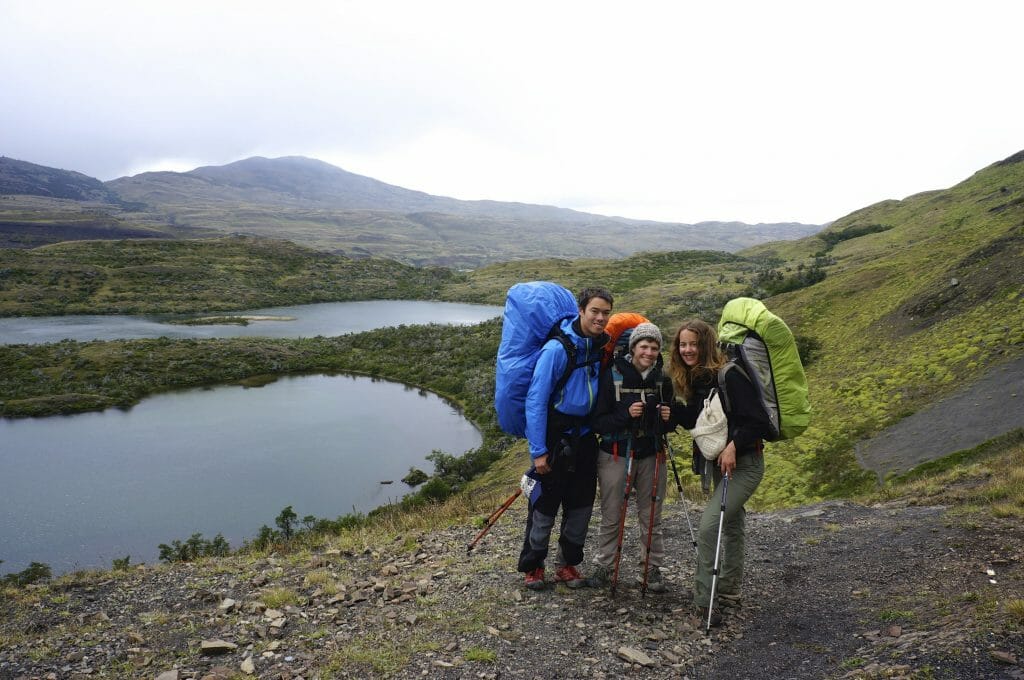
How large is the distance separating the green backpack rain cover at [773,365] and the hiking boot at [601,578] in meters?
2.41

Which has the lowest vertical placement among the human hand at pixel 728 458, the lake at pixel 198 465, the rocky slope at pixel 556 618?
the lake at pixel 198 465

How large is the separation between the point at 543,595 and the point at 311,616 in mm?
2616

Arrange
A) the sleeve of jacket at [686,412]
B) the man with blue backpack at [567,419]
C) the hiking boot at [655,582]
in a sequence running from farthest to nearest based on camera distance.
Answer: the hiking boot at [655,582] → the sleeve of jacket at [686,412] → the man with blue backpack at [567,419]

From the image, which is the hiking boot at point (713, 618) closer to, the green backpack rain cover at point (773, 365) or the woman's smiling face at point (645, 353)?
the green backpack rain cover at point (773, 365)

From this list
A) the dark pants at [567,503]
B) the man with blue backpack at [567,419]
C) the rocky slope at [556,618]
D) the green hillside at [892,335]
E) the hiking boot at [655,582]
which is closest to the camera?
the rocky slope at [556,618]

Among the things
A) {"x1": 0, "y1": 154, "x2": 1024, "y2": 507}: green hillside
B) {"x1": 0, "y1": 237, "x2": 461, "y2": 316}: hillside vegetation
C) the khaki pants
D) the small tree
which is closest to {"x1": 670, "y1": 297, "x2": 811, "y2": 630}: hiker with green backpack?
the khaki pants

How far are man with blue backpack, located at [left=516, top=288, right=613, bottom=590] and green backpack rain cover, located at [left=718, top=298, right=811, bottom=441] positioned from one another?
1.24m

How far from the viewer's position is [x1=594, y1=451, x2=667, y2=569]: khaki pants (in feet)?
18.6

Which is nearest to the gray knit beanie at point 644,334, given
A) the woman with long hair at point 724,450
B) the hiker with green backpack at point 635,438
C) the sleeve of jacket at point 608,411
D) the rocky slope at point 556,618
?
the hiker with green backpack at point 635,438

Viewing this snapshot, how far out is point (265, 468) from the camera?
2009 cm

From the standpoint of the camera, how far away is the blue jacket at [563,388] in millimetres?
5277

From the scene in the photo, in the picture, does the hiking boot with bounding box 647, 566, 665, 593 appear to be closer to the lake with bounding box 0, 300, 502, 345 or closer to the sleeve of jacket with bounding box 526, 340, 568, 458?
the sleeve of jacket with bounding box 526, 340, 568, 458

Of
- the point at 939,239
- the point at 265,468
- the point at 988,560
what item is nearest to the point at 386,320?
the point at 265,468

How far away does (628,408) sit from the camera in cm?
536
